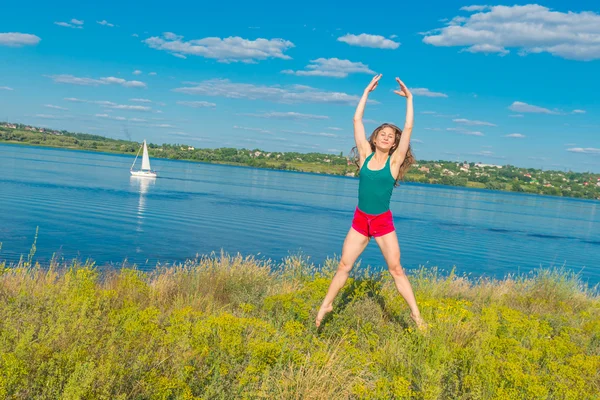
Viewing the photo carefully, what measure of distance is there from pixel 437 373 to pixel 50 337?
11.3ft

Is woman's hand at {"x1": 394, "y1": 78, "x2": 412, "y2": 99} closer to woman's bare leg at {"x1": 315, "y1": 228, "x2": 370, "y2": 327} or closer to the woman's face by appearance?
the woman's face

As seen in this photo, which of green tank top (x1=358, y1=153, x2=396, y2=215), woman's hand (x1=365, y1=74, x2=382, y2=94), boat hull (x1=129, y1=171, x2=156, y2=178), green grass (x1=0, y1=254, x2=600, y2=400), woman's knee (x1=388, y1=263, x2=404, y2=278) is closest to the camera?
green grass (x1=0, y1=254, x2=600, y2=400)

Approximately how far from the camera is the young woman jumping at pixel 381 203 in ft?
20.4

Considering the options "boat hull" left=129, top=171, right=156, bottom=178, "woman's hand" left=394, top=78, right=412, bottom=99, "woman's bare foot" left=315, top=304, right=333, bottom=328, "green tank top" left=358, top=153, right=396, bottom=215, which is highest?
"woman's hand" left=394, top=78, right=412, bottom=99

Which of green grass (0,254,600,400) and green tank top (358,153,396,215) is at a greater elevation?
green tank top (358,153,396,215)

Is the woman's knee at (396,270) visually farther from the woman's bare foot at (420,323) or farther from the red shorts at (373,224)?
the woman's bare foot at (420,323)

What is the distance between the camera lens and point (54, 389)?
356 centimetres

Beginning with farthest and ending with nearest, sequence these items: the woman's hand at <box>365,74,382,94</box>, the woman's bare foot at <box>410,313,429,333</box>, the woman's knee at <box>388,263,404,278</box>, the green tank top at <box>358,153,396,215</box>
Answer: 1. the woman's hand at <box>365,74,382,94</box>
2. the woman's knee at <box>388,263,404,278</box>
3. the green tank top at <box>358,153,396,215</box>
4. the woman's bare foot at <box>410,313,429,333</box>

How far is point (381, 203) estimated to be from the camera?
618 centimetres

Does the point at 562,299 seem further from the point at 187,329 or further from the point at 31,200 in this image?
the point at 31,200

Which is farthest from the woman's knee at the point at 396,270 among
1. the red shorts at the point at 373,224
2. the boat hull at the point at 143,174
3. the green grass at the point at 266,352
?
the boat hull at the point at 143,174

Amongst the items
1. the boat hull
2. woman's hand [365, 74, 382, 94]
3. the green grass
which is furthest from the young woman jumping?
the boat hull

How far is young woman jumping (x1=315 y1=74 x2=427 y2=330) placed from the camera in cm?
620

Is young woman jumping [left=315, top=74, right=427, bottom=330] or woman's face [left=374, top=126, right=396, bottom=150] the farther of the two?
woman's face [left=374, top=126, right=396, bottom=150]
